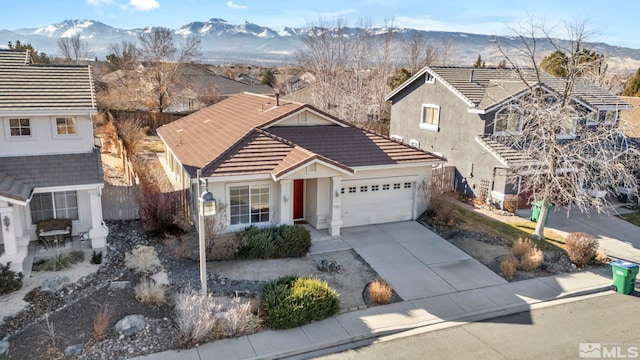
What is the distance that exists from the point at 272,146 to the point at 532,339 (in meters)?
11.4

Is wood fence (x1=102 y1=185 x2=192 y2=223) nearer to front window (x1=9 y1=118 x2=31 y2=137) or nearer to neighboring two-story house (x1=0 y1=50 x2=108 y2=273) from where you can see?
neighboring two-story house (x1=0 y1=50 x2=108 y2=273)

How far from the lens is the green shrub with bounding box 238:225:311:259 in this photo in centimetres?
1583

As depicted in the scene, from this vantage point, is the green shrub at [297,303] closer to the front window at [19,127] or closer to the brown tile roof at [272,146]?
the brown tile roof at [272,146]

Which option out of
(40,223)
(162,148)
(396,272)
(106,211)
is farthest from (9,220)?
(162,148)

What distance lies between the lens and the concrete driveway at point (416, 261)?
1458 centimetres

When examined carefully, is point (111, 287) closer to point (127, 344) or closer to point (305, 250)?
point (127, 344)

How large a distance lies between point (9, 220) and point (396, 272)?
39.9 feet

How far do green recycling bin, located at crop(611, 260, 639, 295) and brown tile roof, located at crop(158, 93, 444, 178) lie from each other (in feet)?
26.1

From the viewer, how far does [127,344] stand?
10719mm

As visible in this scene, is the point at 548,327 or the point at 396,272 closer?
the point at 548,327

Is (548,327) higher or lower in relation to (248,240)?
lower

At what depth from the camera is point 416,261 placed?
1623 centimetres

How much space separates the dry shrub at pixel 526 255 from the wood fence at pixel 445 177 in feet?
24.6

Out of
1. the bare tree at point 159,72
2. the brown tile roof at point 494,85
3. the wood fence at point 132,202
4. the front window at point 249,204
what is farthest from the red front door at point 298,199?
the bare tree at point 159,72
